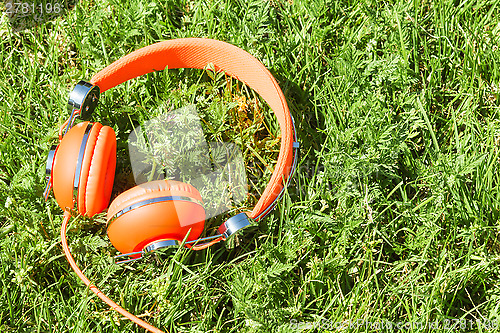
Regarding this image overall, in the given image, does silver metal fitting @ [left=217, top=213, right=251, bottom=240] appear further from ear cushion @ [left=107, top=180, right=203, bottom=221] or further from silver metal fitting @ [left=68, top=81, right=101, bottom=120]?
silver metal fitting @ [left=68, top=81, right=101, bottom=120]

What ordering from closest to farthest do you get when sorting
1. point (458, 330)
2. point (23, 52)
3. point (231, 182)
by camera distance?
point (458, 330)
point (231, 182)
point (23, 52)

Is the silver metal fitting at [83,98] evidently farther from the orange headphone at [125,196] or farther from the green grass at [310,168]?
the green grass at [310,168]

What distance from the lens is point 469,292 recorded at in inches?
121

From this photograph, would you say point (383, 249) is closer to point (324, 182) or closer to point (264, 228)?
point (324, 182)

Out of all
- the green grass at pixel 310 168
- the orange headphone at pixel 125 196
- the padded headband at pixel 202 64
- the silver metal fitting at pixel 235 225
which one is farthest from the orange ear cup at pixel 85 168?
the silver metal fitting at pixel 235 225

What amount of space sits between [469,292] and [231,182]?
1.71m

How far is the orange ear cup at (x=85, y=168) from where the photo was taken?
281 centimetres

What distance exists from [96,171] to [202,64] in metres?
1.22

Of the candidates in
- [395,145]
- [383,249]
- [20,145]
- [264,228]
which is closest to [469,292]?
[383,249]

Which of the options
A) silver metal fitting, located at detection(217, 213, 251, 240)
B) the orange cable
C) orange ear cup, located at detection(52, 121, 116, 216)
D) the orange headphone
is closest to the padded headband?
the orange headphone

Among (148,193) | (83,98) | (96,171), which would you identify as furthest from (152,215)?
(83,98)

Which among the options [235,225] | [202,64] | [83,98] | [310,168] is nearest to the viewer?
[235,225]

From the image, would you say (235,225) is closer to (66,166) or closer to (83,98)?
(66,166)

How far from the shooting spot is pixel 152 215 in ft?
9.02
